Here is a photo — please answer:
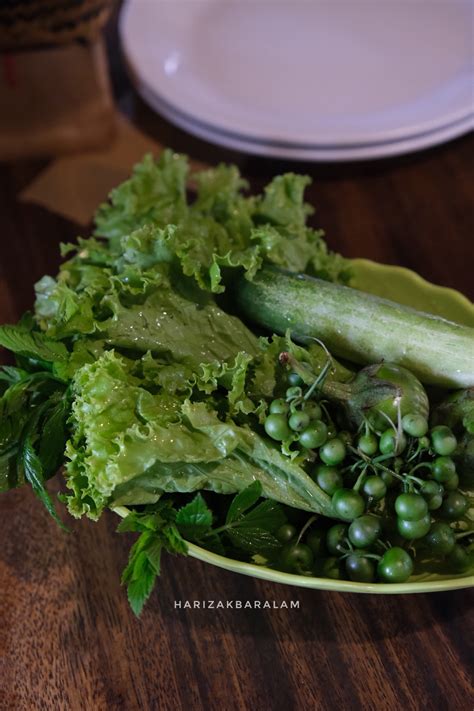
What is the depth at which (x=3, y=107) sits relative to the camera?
1.72 meters

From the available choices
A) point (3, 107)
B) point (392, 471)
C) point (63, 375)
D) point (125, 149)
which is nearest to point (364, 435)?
point (392, 471)

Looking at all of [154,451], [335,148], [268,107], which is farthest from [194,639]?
[268,107]

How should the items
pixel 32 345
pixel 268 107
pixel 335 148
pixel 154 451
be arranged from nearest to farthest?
pixel 154 451 → pixel 32 345 → pixel 335 148 → pixel 268 107

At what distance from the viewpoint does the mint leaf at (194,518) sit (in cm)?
84

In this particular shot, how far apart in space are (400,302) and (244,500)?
482 millimetres

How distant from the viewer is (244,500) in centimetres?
86

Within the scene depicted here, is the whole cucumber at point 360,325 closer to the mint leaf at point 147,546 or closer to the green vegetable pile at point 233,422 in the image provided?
the green vegetable pile at point 233,422

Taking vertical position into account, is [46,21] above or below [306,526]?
above

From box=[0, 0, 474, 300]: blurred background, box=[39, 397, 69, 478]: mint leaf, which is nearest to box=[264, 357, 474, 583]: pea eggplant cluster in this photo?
box=[39, 397, 69, 478]: mint leaf

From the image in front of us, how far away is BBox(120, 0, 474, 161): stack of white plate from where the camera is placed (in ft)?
4.92

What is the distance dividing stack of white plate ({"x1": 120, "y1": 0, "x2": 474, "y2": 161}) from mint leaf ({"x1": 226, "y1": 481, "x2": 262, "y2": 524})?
35.5 inches

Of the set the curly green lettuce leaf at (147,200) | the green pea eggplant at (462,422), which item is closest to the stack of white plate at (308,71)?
the curly green lettuce leaf at (147,200)

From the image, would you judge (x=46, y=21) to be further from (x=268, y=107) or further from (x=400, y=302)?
(x=400, y=302)

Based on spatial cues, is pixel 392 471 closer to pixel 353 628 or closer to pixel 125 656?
pixel 353 628
